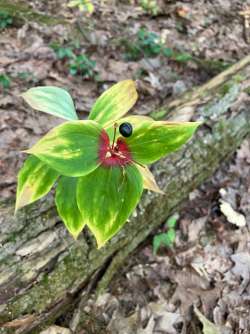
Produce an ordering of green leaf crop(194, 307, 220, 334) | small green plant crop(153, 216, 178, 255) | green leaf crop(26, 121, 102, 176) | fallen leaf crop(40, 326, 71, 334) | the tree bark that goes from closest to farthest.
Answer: green leaf crop(26, 121, 102, 176), the tree bark, fallen leaf crop(40, 326, 71, 334), green leaf crop(194, 307, 220, 334), small green plant crop(153, 216, 178, 255)

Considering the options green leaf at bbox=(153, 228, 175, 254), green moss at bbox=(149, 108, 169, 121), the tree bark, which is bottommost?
green leaf at bbox=(153, 228, 175, 254)

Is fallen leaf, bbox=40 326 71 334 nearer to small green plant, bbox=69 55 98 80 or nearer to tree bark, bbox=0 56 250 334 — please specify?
tree bark, bbox=0 56 250 334

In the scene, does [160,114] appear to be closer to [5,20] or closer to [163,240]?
[163,240]

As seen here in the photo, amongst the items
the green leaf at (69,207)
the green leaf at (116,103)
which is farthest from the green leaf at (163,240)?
the green leaf at (116,103)

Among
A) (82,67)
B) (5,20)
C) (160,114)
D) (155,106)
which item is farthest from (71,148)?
(5,20)

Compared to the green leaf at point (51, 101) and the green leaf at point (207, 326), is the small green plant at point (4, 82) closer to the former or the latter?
the green leaf at point (51, 101)

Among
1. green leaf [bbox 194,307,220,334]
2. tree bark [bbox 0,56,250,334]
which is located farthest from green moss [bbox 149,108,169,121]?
green leaf [bbox 194,307,220,334]
